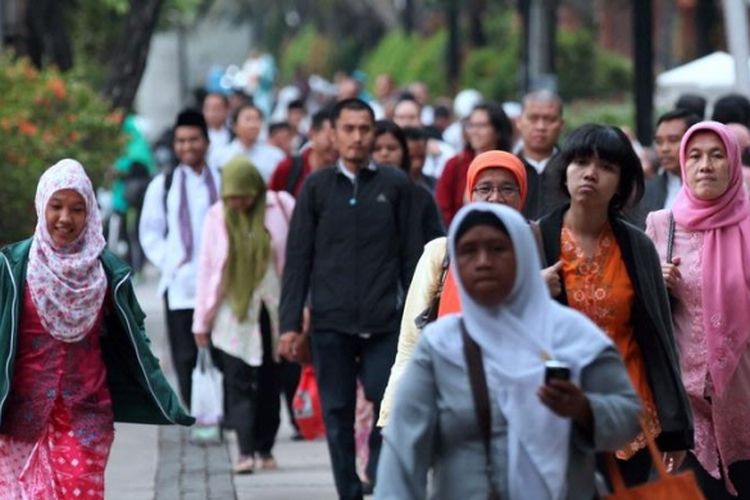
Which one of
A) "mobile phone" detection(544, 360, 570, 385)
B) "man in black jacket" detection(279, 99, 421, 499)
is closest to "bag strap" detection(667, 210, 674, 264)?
"man in black jacket" detection(279, 99, 421, 499)

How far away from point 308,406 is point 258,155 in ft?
18.1

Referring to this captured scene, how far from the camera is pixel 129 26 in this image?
67.2 ft

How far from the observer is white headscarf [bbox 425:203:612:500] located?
5402 millimetres

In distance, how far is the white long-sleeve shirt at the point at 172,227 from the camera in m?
13.1

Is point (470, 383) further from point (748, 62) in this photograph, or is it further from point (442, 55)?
point (442, 55)

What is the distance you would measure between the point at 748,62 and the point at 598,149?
8273 millimetres

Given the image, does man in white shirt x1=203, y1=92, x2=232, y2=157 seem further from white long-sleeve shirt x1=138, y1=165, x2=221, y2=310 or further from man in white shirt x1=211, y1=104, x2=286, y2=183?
white long-sleeve shirt x1=138, y1=165, x2=221, y2=310

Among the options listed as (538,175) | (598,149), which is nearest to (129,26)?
(538,175)

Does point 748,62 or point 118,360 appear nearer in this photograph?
point 118,360

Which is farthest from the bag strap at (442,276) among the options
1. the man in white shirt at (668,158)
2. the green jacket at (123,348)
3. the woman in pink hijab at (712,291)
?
the man in white shirt at (668,158)

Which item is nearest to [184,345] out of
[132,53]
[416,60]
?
Result: [132,53]

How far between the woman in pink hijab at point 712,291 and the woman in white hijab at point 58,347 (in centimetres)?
191

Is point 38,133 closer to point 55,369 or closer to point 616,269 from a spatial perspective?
point 55,369

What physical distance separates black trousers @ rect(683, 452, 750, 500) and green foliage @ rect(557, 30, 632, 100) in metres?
29.3
